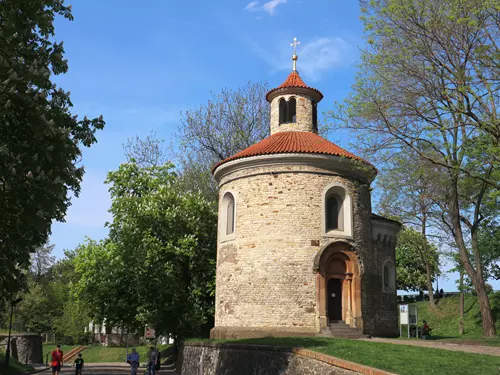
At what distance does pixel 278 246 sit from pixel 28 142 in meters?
12.5

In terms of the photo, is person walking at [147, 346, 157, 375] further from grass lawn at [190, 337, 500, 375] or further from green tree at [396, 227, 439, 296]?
green tree at [396, 227, 439, 296]

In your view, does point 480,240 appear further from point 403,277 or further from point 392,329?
point 392,329

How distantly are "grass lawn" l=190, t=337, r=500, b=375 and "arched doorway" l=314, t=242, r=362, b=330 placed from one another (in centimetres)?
449

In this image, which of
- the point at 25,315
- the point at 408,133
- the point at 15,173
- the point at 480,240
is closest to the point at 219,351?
the point at 408,133

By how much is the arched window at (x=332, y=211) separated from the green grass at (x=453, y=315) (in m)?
16.5

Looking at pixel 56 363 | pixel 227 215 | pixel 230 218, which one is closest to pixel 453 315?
pixel 230 218

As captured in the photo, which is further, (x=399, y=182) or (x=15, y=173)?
(x=399, y=182)

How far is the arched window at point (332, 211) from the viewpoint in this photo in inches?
874

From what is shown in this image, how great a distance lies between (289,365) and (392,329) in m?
9.77

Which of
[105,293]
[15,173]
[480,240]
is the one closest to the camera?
[15,173]

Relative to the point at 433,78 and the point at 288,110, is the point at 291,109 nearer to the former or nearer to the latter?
the point at 288,110

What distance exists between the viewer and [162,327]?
2744 cm

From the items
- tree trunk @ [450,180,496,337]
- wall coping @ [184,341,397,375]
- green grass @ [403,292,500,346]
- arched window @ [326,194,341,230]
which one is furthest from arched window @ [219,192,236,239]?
green grass @ [403,292,500,346]

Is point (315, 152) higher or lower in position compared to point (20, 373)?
higher
